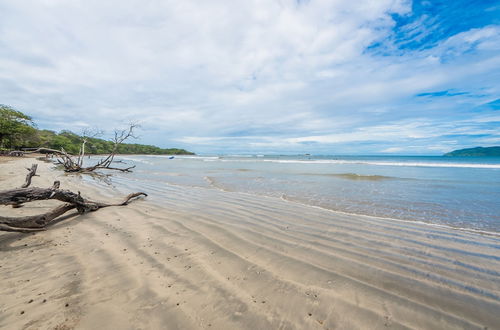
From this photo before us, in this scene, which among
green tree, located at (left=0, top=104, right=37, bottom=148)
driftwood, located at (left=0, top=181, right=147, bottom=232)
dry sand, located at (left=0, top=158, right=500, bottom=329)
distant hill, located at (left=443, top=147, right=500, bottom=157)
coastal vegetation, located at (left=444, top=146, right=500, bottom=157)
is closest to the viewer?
dry sand, located at (left=0, top=158, right=500, bottom=329)

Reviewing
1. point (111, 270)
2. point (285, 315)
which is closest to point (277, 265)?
point (285, 315)

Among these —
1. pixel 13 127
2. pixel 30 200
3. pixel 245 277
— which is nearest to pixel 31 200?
pixel 30 200

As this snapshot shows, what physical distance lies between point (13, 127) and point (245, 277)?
173 feet

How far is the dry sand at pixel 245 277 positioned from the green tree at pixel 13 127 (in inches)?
1879

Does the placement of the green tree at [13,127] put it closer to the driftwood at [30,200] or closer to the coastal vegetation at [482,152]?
the driftwood at [30,200]

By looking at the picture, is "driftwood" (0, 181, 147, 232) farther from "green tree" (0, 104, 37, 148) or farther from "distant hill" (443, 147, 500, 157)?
"distant hill" (443, 147, 500, 157)

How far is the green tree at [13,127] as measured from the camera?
112 feet

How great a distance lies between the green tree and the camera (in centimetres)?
3425

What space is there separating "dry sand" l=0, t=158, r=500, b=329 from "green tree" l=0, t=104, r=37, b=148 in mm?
47722

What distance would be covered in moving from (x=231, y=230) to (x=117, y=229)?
7.96 ft

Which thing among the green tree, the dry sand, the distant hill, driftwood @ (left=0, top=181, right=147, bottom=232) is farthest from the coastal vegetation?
the green tree

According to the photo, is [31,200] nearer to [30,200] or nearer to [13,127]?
[30,200]

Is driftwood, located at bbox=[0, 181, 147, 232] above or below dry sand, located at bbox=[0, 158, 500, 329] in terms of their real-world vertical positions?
above

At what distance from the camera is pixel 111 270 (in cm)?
274
